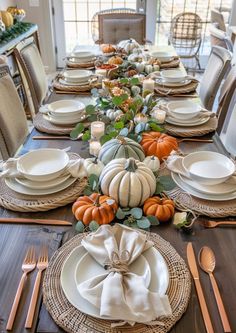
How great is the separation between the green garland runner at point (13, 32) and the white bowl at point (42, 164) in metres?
1.96

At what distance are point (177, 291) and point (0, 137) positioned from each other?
46.4 inches

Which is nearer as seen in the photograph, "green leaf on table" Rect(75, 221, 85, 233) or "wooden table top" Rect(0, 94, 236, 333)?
"wooden table top" Rect(0, 94, 236, 333)

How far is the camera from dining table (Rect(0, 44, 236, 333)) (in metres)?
0.68

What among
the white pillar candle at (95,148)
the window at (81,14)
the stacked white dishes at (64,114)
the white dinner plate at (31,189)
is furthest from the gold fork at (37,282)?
the window at (81,14)

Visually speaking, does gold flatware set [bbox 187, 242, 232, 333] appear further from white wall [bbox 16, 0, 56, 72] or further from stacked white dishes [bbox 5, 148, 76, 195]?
white wall [bbox 16, 0, 56, 72]

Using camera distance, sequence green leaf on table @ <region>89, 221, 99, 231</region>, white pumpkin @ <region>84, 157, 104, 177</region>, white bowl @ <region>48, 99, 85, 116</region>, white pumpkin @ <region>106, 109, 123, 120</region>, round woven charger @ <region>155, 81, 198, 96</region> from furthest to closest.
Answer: round woven charger @ <region>155, 81, 198, 96</region>
white bowl @ <region>48, 99, 85, 116</region>
white pumpkin @ <region>106, 109, 123, 120</region>
white pumpkin @ <region>84, 157, 104, 177</region>
green leaf on table @ <region>89, 221, 99, 231</region>

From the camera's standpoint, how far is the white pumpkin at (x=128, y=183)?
0.96 metres

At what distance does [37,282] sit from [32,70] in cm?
185

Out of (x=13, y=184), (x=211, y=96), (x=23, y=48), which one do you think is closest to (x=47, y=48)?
(x=23, y=48)

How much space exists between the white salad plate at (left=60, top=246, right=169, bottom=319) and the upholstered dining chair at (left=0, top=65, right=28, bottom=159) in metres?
0.96

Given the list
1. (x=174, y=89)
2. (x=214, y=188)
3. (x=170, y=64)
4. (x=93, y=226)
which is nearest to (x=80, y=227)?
(x=93, y=226)

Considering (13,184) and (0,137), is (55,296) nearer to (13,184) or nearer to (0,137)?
(13,184)

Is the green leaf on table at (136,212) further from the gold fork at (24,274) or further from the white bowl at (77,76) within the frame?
the white bowl at (77,76)

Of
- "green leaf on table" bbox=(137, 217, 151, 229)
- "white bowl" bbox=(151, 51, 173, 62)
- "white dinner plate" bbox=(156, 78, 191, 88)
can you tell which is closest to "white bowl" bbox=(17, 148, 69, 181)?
"green leaf on table" bbox=(137, 217, 151, 229)
